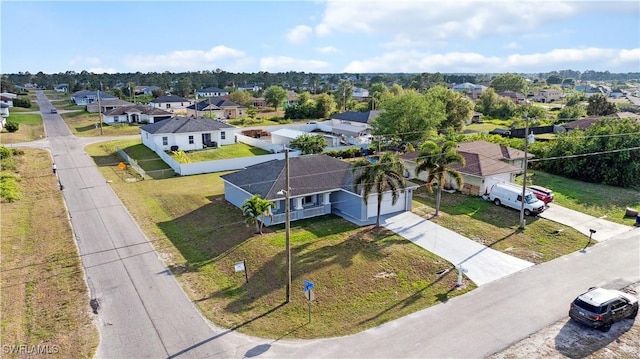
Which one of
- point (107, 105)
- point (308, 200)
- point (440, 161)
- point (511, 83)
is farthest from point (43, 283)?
point (511, 83)

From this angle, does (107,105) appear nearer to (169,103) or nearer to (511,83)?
(169,103)

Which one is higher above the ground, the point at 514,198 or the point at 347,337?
the point at 514,198

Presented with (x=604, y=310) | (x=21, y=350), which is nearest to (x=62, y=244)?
(x=21, y=350)

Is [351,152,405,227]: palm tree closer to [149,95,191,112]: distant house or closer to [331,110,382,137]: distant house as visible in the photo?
[331,110,382,137]: distant house

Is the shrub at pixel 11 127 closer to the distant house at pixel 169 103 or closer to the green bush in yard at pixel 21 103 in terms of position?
the distant house at pixel 169 103

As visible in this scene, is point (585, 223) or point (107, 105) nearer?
point (585, 223)
